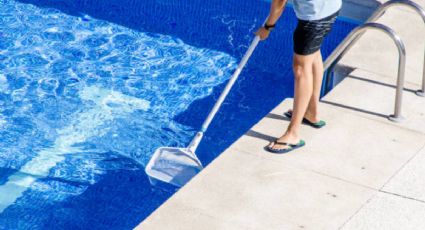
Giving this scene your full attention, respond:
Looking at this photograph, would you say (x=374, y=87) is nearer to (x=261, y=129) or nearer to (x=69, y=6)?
(x=261, y=129)

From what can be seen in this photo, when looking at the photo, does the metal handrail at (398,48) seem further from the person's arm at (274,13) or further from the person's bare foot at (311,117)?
the person's arm at (274,13)

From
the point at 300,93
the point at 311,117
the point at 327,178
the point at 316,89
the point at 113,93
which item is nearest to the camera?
the point at 327,178

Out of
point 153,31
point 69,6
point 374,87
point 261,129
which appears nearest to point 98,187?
point 261,129

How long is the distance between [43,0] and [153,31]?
146 centimetres

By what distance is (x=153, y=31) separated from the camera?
381 inches

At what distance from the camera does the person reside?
5.96 m

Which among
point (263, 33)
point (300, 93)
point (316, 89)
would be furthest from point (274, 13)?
point (316, 89)

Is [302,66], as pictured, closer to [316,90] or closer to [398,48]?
[316,90]

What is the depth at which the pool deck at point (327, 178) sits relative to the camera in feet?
18.5

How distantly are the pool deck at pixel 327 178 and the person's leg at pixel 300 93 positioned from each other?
12 centimetres

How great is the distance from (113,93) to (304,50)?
285 cm

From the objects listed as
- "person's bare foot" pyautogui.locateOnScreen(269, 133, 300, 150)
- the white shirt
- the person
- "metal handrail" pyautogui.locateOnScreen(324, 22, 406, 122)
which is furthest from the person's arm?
"metal handrail" pyautogui.locateOnScreen(324, 22, 406, 122)

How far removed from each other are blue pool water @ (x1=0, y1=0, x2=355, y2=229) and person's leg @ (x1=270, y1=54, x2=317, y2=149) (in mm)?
1237

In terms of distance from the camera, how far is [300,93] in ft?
20.2
